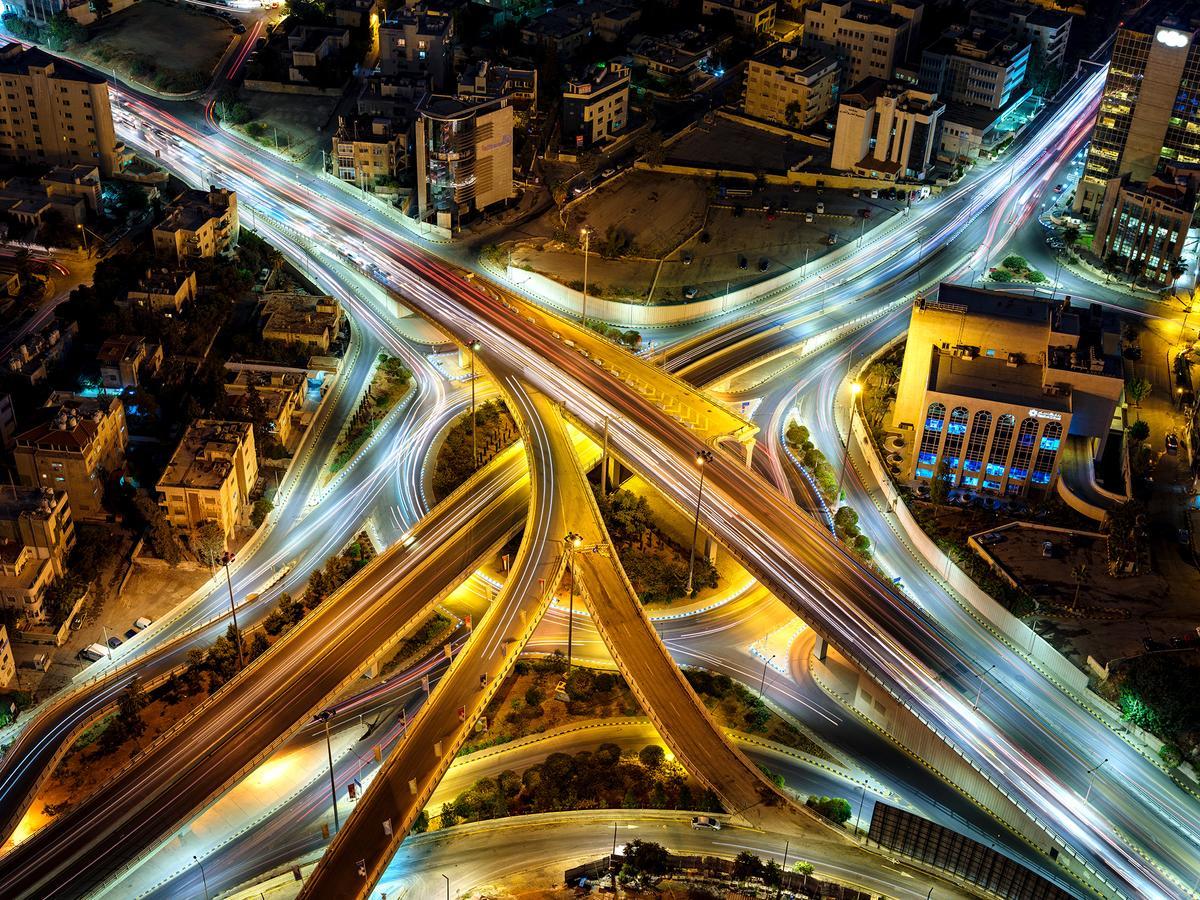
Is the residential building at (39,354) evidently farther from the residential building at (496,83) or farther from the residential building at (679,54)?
the residential building at (679,54)

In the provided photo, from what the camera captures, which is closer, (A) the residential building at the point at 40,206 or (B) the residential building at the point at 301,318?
(B) the residential building at the point at 301,318

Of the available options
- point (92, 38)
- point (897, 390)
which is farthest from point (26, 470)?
point (92, 38)

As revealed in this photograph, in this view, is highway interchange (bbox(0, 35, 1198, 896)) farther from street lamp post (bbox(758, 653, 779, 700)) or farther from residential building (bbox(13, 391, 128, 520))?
residential building (bbox(13, 391, 128, 520))

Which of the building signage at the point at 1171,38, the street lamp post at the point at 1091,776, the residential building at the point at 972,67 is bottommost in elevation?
the street lamp post at the point at 1091,776

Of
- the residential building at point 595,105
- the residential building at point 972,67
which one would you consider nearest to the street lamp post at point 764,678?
the residential building at point 595,105

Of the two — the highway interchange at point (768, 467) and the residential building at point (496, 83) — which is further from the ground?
the residential building at point (496, 83)

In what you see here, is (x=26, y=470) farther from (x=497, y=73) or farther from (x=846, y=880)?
(x=497, y=73)
